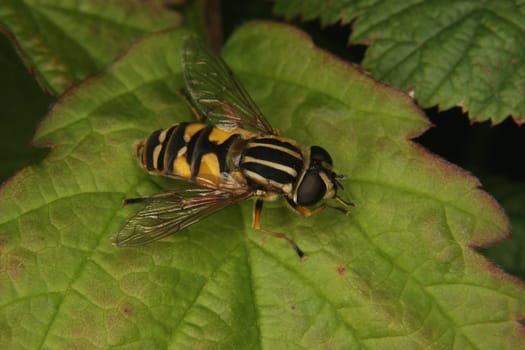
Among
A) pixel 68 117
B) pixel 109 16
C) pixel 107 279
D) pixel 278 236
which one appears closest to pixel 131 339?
pixel 107 279

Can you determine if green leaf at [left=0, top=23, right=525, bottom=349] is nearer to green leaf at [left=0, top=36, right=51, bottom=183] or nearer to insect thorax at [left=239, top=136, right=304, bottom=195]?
insect thorax at [left=239, top=136, right=304, bottom=195]

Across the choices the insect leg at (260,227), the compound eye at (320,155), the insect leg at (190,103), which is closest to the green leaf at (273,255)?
the insect leg at (260,227)

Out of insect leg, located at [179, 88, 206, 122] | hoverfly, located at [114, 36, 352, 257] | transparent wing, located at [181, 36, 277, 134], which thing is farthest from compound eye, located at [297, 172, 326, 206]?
insect leg, located at [179, 88, 206, 122]

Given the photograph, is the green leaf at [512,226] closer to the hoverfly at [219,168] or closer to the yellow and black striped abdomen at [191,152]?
the hoverfly at [219,168]

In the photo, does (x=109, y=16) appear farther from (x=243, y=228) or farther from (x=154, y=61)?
(x=243, y=228)

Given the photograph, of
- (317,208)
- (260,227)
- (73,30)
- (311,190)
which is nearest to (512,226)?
(317,208)
